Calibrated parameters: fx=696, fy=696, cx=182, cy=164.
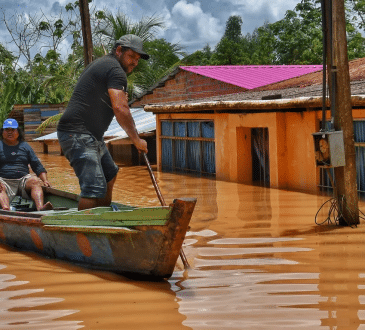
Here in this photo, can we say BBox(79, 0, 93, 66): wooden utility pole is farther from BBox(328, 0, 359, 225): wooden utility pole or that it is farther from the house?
BBox(328, 0, 359, 225): wooden utility pole

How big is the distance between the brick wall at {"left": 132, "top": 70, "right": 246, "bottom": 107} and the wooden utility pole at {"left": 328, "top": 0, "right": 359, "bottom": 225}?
11220 mm

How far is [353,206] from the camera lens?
8070 mm

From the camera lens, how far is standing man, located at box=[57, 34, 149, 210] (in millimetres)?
6332

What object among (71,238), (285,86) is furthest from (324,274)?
(285,86)

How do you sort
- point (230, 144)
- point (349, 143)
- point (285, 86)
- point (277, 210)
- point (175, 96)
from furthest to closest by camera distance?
point (175, 96) < point (285, 86) < point (230, 144) < point (277, 210) < point (349, 143)

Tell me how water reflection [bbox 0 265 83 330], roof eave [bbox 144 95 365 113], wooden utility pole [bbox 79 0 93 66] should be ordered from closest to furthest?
water reflection [bbox 0 265 83 330], roof eave [bbox 144 95 365 113], wooden utility pole [bbox 79 0 93 66]

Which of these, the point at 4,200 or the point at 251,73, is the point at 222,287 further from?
the point at 251,73

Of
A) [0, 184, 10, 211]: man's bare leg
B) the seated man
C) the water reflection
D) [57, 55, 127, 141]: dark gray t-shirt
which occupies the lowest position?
the water reflection

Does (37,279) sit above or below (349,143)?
below

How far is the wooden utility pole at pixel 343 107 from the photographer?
788cm

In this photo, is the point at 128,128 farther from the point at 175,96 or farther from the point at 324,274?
the point at 175,96

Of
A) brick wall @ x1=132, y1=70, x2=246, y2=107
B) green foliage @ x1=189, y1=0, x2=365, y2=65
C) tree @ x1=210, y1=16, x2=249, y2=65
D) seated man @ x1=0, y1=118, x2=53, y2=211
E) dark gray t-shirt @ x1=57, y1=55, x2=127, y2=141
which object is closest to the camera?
dark gray t-shirt @ x1=57, y1=55, x2=127, y2=141

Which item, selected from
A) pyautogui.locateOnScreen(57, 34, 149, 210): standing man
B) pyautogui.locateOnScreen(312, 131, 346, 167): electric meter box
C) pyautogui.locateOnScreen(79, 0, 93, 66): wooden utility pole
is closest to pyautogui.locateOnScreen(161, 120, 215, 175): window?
pyautogui.locateOnScreen(79, 0, 93, 66): wooden utility pole

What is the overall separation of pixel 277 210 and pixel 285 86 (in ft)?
24.4
